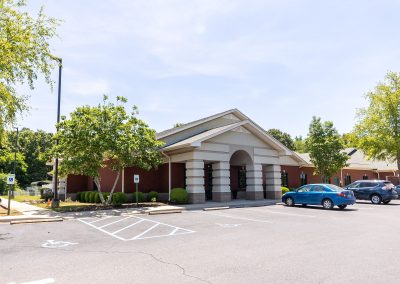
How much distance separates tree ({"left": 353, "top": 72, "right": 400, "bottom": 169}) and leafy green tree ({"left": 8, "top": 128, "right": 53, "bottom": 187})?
54745 mm

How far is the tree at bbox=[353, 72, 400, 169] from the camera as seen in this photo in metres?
35.9

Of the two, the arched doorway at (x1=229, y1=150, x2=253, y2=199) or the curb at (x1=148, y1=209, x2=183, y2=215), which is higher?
the arched doorway at (x1=229, y1=150, x2=253, y2=199)

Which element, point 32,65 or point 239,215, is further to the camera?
point 239,215

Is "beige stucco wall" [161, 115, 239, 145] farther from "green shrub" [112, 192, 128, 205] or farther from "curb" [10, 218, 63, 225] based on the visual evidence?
"curb" [10, 218, 63, 225]

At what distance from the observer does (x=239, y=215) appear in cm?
1697

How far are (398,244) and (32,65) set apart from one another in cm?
1553

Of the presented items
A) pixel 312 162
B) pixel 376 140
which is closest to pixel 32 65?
pixel 312 162

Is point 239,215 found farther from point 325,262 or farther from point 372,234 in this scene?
point 325,262

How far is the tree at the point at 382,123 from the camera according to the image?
35875 mm

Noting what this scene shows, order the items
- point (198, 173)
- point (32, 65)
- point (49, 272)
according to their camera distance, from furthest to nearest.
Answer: point (198, 173) → point (32, 65) → point (49, 272)

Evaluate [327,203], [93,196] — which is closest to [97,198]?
[93,196]

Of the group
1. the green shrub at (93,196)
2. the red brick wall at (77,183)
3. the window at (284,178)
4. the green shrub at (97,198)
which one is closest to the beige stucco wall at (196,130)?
the green shrub at (97,198)

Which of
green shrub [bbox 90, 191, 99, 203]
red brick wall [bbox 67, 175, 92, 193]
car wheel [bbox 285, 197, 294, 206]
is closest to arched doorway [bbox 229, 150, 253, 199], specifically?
car wheel [bbox 285, 197, 294, 206]

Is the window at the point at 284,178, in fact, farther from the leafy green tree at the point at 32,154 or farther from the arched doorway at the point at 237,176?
the leafy green tree at the point at 32,154
